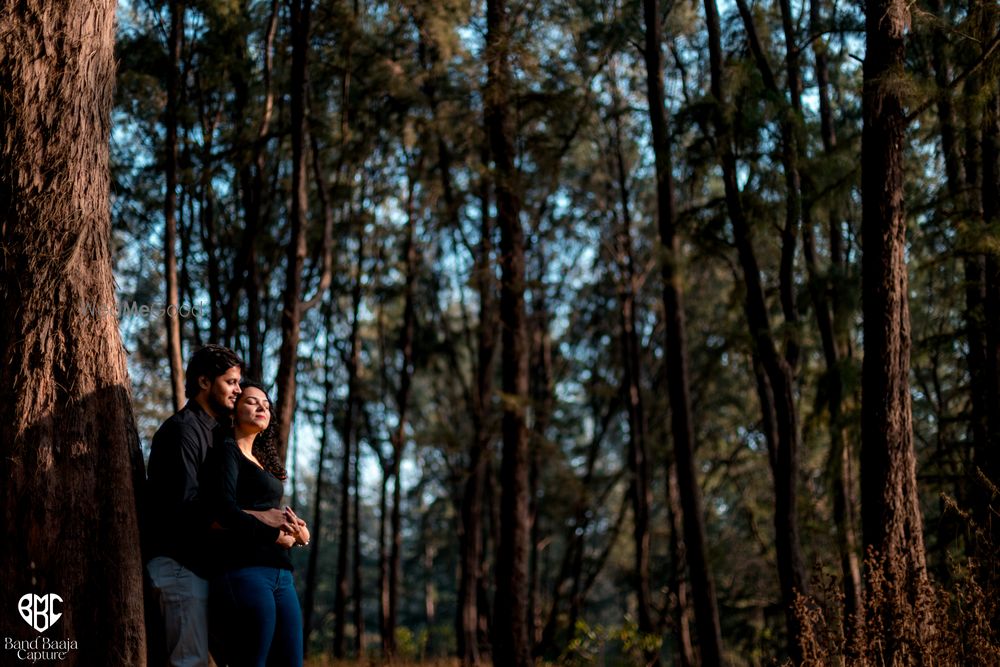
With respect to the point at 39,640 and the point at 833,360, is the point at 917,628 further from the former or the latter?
the point at 833,360

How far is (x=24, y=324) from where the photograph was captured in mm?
4340

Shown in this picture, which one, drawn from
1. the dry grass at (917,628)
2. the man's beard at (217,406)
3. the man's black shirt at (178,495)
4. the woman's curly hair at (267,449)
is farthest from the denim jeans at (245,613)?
the dry grass at (917,628)

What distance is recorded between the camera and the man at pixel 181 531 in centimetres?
418

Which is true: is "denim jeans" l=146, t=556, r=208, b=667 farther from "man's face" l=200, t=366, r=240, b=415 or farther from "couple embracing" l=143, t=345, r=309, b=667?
"man's face" l=200, t=366, r=240, b=415

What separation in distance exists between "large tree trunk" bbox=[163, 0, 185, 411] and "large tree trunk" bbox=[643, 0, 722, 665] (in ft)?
19.4

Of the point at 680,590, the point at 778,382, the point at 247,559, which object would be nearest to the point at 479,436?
the point at 680,590

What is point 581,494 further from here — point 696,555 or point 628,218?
point 696,555

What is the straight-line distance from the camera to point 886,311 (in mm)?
7641

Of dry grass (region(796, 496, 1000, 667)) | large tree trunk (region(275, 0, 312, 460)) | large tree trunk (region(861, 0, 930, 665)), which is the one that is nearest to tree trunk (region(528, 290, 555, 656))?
large tree trunk (region(275, 0, 312, 460))

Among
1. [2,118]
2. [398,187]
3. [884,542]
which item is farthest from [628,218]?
[2,118]

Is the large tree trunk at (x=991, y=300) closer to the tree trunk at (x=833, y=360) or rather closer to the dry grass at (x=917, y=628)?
the tree trunk at (x=833, y=360)

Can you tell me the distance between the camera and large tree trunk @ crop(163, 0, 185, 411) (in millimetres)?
11695

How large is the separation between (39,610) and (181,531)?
646 millimetres

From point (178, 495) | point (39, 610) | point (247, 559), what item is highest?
point (178, 495)
